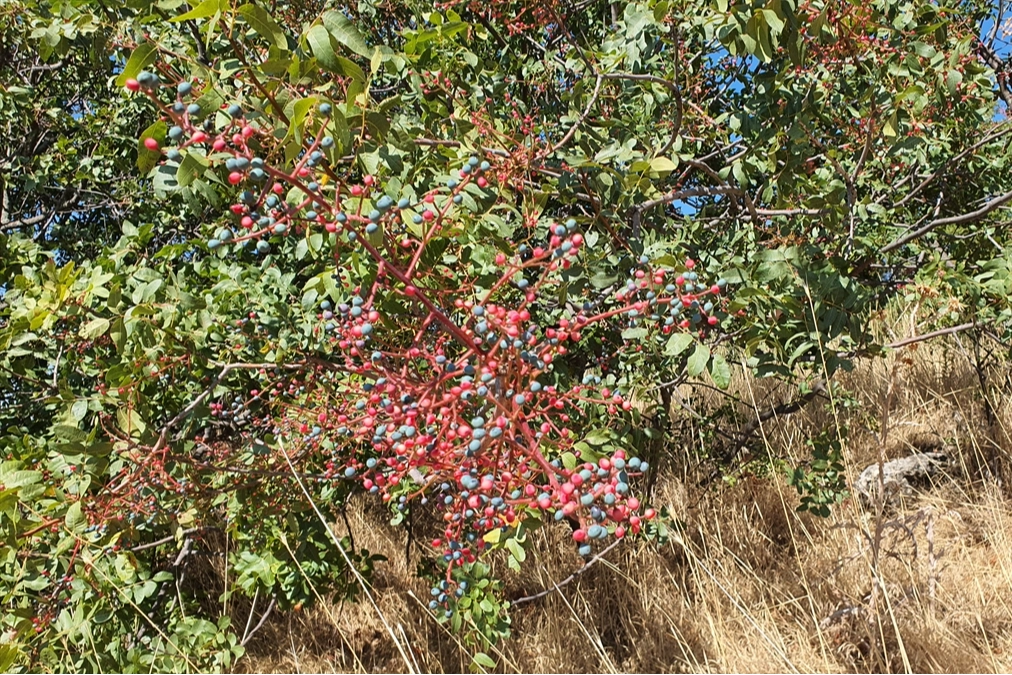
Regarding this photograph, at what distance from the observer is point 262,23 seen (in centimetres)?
140

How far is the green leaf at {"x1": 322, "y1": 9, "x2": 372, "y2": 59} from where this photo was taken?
1.38 m

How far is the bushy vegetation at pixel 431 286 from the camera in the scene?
1425 millimetres

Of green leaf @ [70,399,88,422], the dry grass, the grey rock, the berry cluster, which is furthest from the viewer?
the grey rock

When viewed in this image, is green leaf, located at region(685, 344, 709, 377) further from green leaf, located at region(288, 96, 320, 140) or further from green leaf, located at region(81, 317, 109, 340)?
green leaf, located at region(81, 317, 109, 340)

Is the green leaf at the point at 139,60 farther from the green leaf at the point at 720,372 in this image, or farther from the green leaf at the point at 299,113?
the green leaf at the point at 720,372

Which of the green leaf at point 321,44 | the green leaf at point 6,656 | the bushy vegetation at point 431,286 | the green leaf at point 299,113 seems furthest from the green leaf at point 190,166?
the green leaf at point 6,656

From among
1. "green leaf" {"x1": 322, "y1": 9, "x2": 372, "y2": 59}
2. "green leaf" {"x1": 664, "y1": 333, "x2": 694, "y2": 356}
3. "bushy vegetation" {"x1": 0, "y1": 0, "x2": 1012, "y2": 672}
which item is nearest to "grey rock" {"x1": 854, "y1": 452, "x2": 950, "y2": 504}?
"bushy vegetation" {"x1": 0, "y1": 0, "x2": 1012, "y2": 672}

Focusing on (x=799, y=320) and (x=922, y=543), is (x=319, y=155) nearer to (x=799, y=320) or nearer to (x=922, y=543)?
(x=799, y=320)

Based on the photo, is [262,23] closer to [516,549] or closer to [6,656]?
[516,549]

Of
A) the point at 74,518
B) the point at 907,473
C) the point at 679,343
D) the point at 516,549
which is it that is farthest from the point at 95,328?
the point at 907,473

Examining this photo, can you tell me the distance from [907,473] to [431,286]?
3.04m

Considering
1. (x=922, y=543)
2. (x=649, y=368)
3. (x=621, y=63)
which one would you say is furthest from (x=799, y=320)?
(x=922, y=543)

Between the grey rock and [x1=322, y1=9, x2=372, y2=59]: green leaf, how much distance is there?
3140mm

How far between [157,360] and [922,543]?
2.95 m
